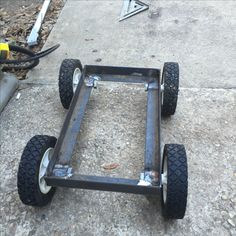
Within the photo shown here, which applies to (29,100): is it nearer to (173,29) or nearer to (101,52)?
(101,52)

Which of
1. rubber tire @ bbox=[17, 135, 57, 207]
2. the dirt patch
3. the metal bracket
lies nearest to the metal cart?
rubber tire @ bbox=[17, 135, 57, 207]

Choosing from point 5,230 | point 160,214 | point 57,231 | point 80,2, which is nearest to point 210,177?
point 160,214

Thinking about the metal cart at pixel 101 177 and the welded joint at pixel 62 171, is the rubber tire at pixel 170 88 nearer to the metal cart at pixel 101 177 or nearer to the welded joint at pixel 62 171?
the metal cart at pixel 101 177

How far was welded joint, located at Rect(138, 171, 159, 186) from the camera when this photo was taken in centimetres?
198

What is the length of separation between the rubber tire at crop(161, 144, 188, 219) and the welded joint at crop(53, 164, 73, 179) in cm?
57

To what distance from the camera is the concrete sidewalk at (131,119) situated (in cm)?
216

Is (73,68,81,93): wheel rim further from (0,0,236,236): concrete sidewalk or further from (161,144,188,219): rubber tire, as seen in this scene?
(161,144,188,219): rubber tire

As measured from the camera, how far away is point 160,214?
7.06 feet

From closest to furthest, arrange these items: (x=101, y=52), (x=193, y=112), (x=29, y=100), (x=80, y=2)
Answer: (x=193, y=112)
(x=29, y=100)
(x=101, y=52)
(x=80, y=2)

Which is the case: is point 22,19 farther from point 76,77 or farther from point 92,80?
point 92,80

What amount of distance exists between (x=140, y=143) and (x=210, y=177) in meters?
0.54

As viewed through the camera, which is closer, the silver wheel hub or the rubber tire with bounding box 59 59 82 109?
the rubber tire with bounding box 59 59 82 109

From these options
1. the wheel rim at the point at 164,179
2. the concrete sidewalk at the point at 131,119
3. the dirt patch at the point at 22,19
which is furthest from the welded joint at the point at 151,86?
the dirt patch at the point at 22,19

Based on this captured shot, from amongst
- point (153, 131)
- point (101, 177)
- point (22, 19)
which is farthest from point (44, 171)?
point (22, 19)
